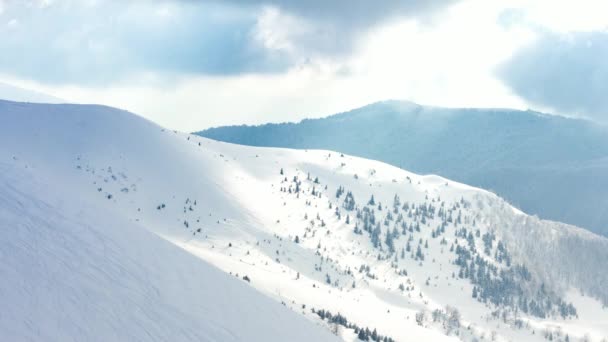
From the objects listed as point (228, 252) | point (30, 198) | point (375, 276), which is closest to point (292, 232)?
point (375, 276)

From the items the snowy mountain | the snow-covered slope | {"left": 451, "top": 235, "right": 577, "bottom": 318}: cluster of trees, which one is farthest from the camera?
{"left": 451, "top": 235, "right": 577, "bottom": 318}: cluster of trees

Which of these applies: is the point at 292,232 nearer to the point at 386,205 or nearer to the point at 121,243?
the point at 386,205

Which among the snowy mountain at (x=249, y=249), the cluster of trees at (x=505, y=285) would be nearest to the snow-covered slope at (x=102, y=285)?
the snowy mountain at (x=249, y=249)

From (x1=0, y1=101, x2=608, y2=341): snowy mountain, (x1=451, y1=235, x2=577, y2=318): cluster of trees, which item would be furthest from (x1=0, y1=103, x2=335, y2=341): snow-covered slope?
(x1=451, y1=235, x2=577, y2=318): cluster of trees

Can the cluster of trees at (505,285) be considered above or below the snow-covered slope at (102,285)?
above

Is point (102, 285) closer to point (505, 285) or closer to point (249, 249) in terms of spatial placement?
point (249, 249)

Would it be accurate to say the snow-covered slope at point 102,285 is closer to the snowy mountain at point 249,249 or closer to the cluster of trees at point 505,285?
the snowy mountain at point 249,249

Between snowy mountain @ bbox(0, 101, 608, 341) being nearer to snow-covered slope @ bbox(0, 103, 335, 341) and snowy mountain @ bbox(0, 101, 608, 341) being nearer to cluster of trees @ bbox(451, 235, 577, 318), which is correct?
snow-covered slope @ bbox(0, 103, 335, 341)

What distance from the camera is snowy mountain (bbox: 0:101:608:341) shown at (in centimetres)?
2220

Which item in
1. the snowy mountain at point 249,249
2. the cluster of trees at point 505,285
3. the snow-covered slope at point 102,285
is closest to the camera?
the snow-covered slope at point 102,285

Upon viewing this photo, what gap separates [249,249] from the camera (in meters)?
109

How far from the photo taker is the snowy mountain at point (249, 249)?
22.2 metres

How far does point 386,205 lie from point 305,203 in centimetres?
2724

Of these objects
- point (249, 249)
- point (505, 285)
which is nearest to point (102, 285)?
point (249, 249)
